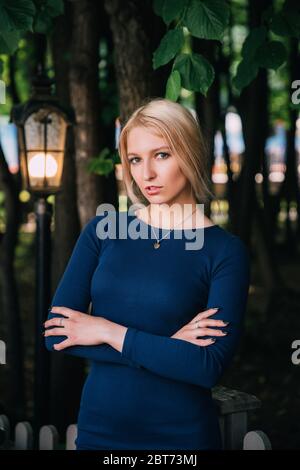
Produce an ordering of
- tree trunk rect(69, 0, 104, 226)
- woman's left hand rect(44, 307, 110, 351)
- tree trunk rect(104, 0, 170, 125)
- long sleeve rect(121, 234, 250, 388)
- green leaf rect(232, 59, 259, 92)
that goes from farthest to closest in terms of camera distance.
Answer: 1. tree trunk rect(69, 0, 104, 226)
2. tree trunk rect(104, 0, 170, 125)
3. green leaf rect(232, 59, 259, 92)
4. woman's left hand rect(44, 307, 110, 351)
5. long sleeve rect(121, 234, 250, 388)

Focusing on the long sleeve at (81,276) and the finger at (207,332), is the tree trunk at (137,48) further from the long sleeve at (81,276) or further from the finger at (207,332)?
the finger at (207,332)

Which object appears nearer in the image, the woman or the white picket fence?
the woman

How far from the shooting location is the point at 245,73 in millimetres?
3602

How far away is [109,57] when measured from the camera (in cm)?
710

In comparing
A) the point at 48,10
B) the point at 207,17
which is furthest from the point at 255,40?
the point at 48,10

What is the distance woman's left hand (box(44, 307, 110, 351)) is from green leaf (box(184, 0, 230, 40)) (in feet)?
4.32

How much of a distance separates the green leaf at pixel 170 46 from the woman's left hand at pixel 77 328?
1208mm

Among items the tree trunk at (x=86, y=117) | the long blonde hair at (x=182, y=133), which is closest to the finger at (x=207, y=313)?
the long blonde hair at (x=182, y=133)

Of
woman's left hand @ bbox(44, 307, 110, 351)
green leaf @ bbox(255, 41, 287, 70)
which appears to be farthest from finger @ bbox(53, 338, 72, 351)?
green leaf @ bbox(255, 41, 287, 70)

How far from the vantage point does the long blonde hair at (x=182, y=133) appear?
264cm

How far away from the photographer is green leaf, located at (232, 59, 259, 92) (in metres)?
3.60

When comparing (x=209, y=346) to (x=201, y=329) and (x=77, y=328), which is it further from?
(x=77, y=328)

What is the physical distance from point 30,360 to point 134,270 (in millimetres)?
9011

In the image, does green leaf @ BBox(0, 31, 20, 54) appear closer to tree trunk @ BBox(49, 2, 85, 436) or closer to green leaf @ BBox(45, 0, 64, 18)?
green leaf @ BBox(45, 0, 64, 18)
